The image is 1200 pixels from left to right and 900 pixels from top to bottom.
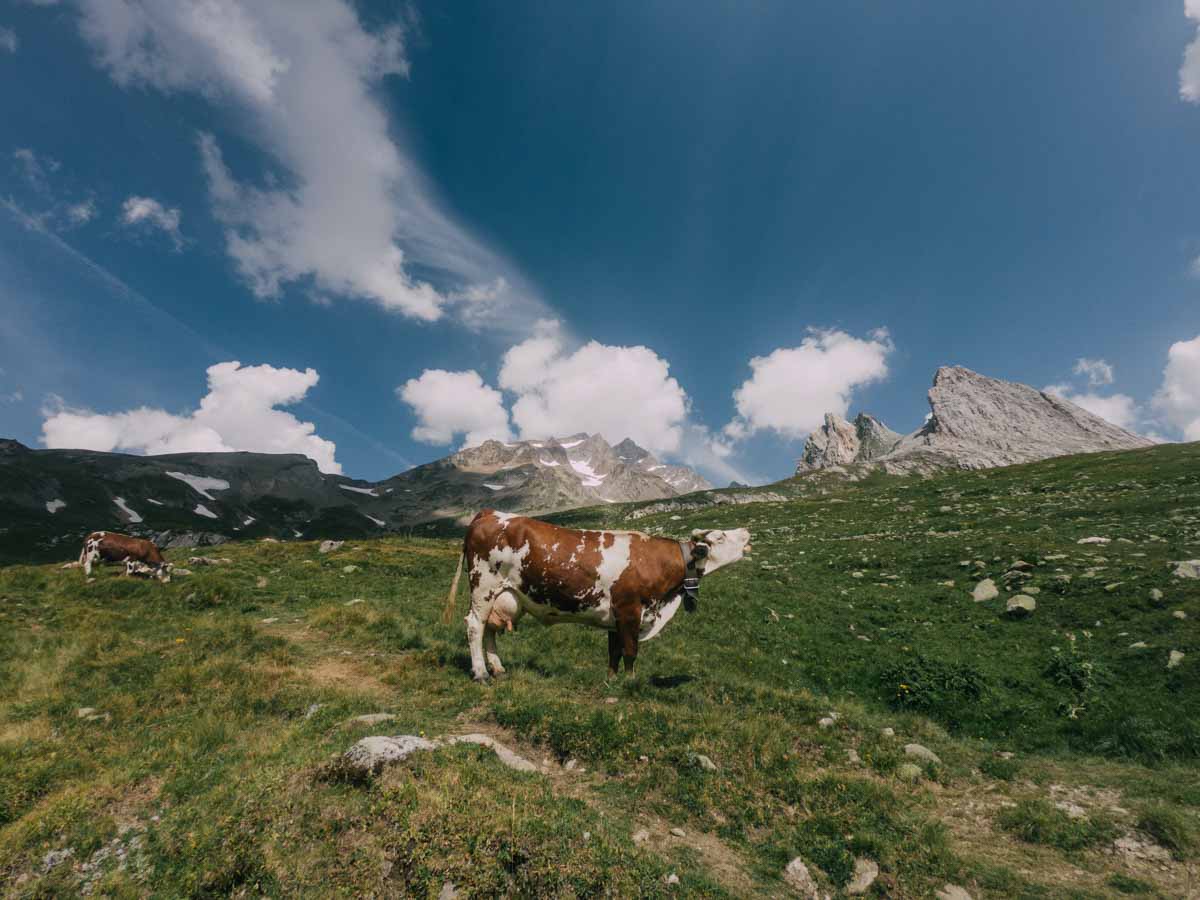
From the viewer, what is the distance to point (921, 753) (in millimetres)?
7941

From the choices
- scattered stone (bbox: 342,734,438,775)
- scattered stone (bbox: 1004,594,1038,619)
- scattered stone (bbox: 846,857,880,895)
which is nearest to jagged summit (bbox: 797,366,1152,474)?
scattered stone (bbox: 1004,594,1038,619)

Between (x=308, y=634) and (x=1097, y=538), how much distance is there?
2853 cm

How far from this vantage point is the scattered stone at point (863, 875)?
530 centimetres

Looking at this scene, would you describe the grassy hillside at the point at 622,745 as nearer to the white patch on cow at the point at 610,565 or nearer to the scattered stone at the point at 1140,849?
the scattered stone at the point at 1140,849

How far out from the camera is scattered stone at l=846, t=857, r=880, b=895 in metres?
5.30

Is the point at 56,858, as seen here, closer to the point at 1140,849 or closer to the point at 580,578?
the point at 580,578

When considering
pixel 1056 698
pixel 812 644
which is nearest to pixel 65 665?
pixel 812 644

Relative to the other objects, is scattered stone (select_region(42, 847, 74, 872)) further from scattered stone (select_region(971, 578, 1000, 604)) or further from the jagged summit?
the jagged summit

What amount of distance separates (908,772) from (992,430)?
198111mm

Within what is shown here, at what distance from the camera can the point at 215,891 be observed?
4.51 m

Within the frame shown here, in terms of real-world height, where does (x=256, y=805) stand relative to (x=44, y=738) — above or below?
above

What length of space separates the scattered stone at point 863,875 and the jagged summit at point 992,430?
14772cm

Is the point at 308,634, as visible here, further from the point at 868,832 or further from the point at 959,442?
the point at 959,442

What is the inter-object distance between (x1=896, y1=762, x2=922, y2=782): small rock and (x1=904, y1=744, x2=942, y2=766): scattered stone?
422 millimetres
